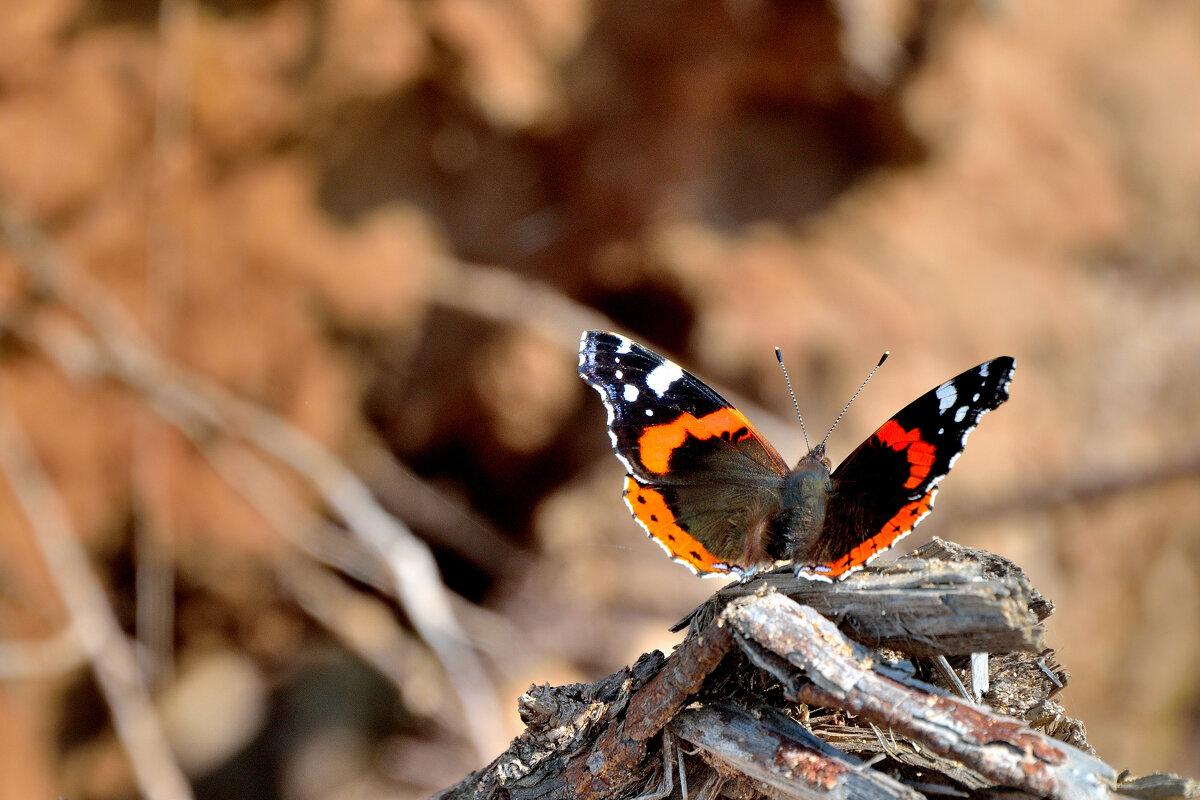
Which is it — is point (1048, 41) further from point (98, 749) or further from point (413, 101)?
point (98, 749)

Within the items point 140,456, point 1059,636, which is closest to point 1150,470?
point 1059,636

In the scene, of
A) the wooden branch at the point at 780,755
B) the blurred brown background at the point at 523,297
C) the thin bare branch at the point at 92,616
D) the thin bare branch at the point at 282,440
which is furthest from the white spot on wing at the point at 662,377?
the thin bare branch at the point at 92,616

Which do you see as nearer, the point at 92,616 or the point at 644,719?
the point at 644,719

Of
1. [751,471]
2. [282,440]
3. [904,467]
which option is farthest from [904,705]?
[282,440]

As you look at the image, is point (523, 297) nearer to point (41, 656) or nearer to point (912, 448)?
point (912, 448)

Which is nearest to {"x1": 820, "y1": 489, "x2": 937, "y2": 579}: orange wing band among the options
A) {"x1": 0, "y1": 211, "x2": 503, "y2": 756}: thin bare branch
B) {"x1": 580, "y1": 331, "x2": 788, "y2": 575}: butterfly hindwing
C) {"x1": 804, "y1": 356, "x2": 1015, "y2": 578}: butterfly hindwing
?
{"x1": 804, "y1": 356, "x2": 1015, "y2": 578}: butterfly hindwing

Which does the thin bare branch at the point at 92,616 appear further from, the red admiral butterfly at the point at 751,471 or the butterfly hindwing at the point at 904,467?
the butterfly hindwing at the point at 904,467
